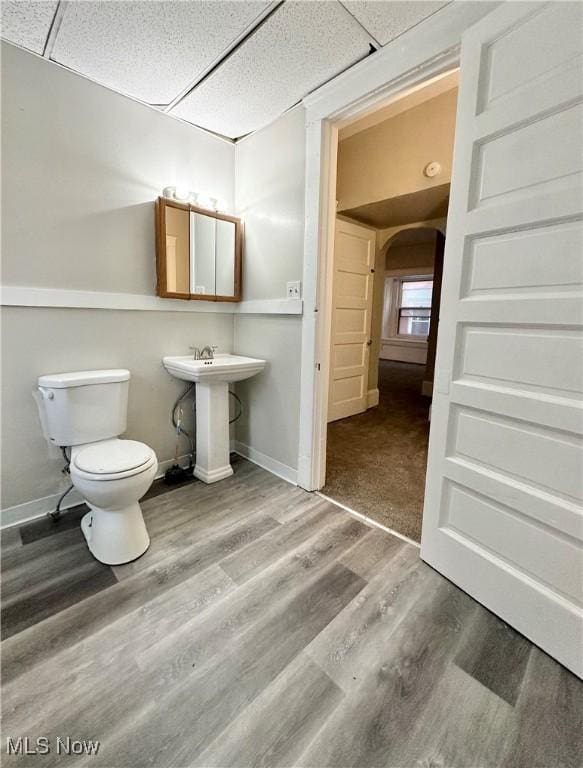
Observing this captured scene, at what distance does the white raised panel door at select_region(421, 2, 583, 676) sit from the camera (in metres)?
1.06

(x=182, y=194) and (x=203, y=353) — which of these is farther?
(x=203, y=353)

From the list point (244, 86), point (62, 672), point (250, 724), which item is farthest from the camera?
point (244, 86)

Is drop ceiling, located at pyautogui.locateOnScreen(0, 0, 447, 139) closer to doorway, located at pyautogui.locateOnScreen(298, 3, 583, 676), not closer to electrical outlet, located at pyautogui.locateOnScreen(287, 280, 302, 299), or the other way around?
doorway, located at pyautogui.locateOnScreen(298, 3, 583, 676)

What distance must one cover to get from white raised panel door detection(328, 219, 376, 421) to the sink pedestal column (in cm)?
151

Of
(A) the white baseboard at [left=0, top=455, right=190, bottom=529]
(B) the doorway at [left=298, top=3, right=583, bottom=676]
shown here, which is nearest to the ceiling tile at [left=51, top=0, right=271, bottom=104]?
(B) the doorway at [left=298, top=3, right=583, bottom=676]

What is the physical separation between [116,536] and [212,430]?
861 mm

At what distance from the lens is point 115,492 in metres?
1.48

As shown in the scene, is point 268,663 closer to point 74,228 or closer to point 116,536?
point 116,536

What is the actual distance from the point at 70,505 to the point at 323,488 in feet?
5.00

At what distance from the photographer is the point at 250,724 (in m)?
0.98

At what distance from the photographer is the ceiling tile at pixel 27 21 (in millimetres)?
1367

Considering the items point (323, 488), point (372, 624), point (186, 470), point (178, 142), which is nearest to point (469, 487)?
point (372, 624)

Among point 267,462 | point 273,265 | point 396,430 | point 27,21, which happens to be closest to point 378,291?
point 396,430

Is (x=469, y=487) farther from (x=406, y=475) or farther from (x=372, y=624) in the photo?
(x=406, y=475)
